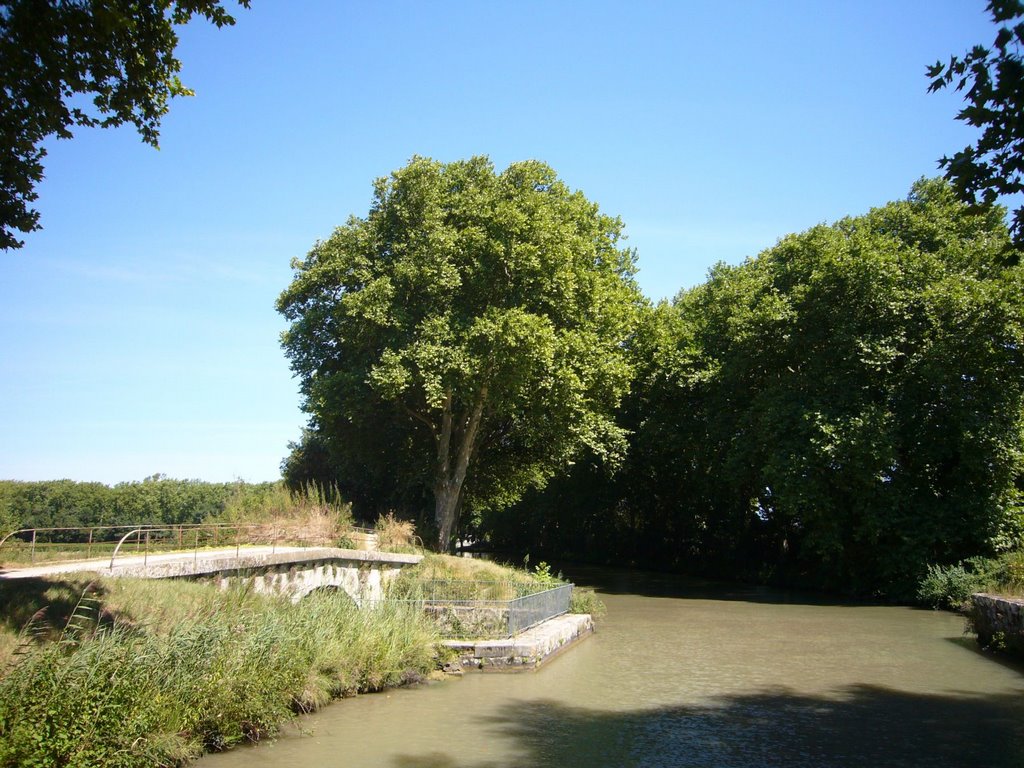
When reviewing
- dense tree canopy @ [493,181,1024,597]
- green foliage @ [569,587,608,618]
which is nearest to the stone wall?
dense tree canopy @ [493,181,1024,597]

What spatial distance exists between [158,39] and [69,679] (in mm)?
7847

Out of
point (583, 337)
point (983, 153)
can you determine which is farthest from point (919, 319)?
point (983, 153)

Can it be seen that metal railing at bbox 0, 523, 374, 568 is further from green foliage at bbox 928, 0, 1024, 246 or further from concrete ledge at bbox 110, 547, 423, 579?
green foliage at bbox 928, 0, 1024, 246

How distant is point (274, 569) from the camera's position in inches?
587

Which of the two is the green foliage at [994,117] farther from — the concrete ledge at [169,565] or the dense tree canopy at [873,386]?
the dense tree canopy at [873,386]

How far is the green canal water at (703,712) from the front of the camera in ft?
33.7

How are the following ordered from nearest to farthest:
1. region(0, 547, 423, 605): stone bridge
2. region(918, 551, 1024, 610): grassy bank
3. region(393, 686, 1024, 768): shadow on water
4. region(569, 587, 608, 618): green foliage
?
region(393, 686, 1024, 768): shadow on water < region(0, 547, 423, 605): stone bridge < region(569, 587, 608, 618): green foliage < region(918, 551, 1024, 610): grassy bank

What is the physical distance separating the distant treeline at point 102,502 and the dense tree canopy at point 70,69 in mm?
50475

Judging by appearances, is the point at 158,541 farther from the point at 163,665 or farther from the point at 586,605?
the point at 586,605

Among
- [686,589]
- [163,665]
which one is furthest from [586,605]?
[163,665]

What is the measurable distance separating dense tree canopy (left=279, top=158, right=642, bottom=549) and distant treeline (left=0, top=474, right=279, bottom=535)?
30.6 metres

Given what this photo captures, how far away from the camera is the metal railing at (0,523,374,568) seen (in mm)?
13562

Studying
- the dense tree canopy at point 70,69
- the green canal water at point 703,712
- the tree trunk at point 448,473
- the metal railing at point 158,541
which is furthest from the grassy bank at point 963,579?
the dense tree canopy at point 70,69

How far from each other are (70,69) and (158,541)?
10.3 m
